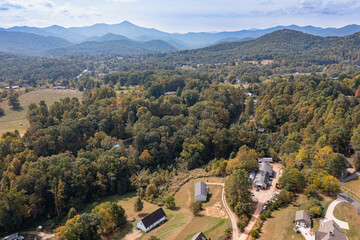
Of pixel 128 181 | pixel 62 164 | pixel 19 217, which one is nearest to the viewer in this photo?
pixel 19 217

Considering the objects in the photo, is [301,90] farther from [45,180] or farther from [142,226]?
[45,180]

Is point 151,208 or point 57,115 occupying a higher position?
point 57,115

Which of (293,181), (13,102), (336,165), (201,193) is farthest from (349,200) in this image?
(13,102)

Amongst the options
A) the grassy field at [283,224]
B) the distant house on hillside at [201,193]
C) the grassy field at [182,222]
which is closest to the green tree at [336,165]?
the grassy field at [283,224]

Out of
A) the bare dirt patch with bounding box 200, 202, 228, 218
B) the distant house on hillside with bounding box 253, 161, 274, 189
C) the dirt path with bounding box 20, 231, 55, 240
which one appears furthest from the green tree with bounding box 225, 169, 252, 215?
the dirt path with bounding box 20, 231, 55, 240

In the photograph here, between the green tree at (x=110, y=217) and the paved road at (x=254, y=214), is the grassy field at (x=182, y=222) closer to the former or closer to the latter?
the paved road at (x=254, y=214)

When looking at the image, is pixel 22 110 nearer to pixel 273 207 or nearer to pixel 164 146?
pixel 164 146

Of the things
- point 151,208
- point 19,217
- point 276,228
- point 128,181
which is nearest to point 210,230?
point 276,228
